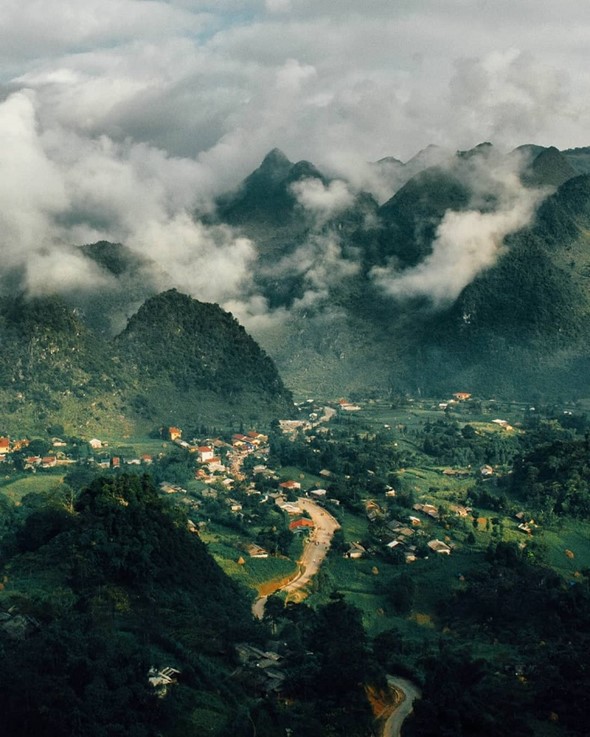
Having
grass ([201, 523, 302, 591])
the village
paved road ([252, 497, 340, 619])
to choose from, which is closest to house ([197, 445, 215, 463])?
the village

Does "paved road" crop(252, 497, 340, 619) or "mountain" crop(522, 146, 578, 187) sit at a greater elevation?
"paved road" crop(252, 497, 340, 619)

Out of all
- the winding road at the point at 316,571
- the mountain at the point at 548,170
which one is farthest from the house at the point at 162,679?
the mountain at the point at 548,170

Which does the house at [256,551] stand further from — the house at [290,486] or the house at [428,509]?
the house at [290,486]

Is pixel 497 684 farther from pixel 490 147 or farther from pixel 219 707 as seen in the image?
pixel 490 147

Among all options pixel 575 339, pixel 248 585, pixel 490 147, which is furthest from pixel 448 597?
pixel 490 147

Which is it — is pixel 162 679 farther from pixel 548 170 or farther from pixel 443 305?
pixel 548 170

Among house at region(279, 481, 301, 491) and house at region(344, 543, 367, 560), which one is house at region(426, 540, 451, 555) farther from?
house at region(279, 481, 301, 491)
